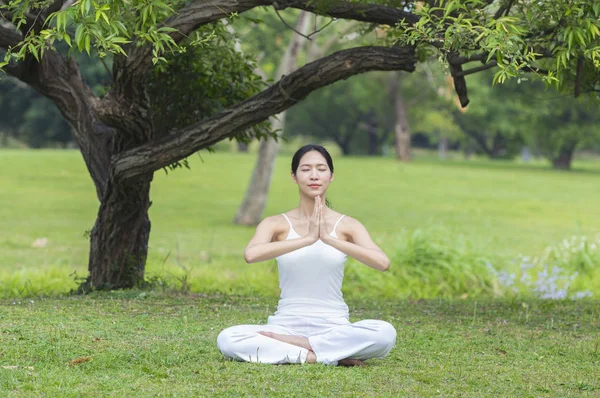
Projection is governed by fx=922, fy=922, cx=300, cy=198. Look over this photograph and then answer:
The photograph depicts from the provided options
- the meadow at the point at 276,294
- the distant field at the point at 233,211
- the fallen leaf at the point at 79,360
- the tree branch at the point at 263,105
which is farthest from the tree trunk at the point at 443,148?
the fallen leaf at the point at 79,360

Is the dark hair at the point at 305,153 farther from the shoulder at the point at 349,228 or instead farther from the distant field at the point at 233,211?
the distant field at the point at 233,211

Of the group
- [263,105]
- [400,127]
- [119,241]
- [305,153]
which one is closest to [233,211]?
[119,241]

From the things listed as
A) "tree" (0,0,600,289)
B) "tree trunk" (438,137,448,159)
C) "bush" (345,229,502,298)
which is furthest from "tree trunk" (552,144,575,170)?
"tree" (0,0,600,289)

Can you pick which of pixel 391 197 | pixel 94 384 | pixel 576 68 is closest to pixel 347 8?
pixel 576 68

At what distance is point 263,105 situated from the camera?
8.65 metres

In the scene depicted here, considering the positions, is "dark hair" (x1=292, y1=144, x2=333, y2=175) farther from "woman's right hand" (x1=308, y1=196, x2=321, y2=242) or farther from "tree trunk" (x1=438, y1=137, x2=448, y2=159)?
"tree trunk" (x1=438, y1=137, x2=448, y2=159)

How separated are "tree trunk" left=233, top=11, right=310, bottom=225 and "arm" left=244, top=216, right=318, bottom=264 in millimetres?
A: 14121

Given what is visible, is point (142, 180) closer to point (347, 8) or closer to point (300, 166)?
point (347, 8)

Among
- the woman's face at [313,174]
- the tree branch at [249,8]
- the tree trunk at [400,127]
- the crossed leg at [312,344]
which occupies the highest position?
the tree trunk at [400,127]

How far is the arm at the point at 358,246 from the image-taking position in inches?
225

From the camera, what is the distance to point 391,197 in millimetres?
31188

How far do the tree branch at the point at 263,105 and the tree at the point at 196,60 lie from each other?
0.01 meters

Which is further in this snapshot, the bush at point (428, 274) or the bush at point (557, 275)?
the bush at point (428, 274)

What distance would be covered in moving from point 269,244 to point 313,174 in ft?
1.79
